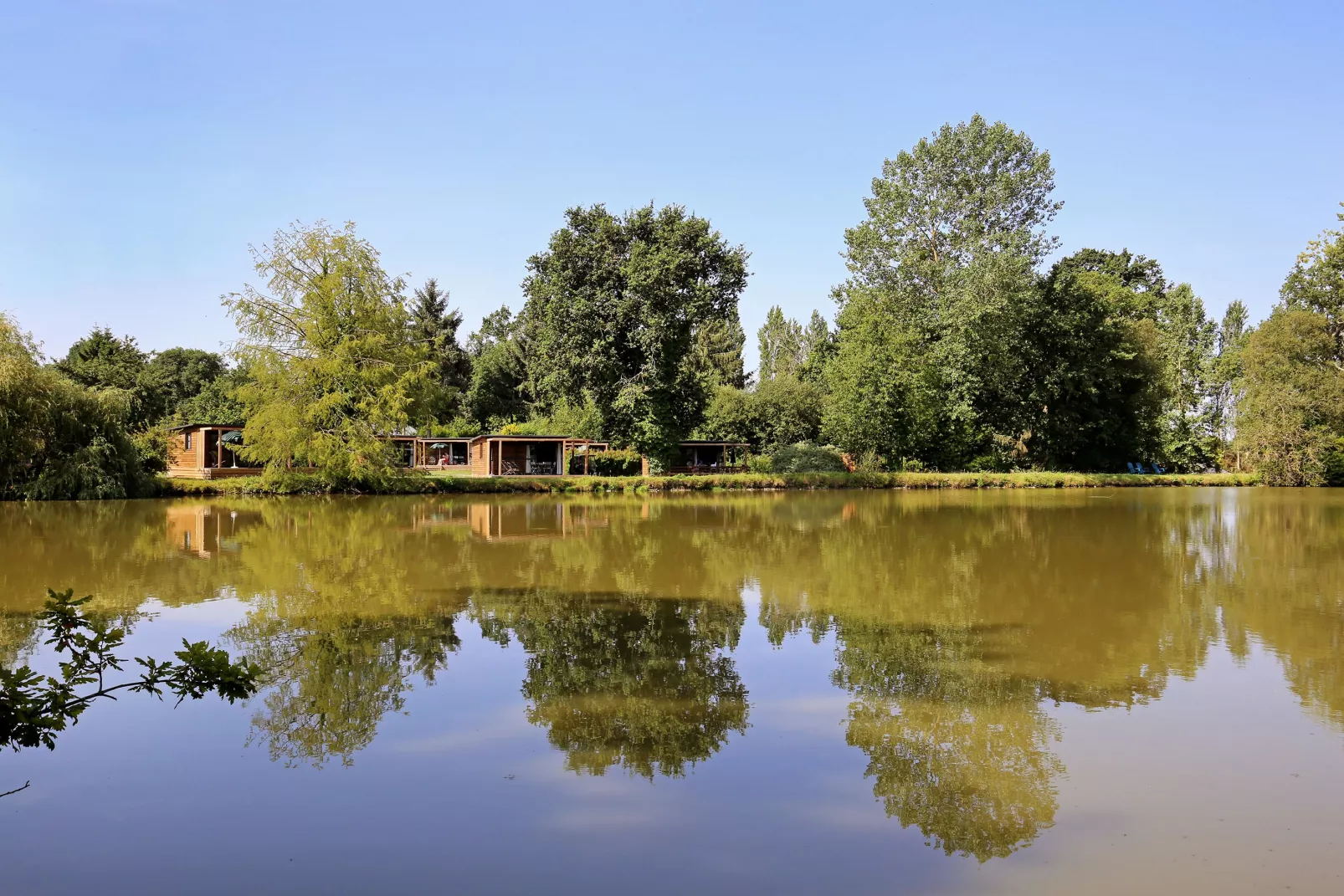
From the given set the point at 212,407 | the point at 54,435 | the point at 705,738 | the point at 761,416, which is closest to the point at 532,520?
the point at 54,435

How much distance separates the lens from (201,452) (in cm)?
4141

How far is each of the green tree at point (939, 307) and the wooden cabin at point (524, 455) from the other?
13.9 meters

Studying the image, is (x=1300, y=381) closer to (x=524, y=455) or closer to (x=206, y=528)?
(x=524, y=455)

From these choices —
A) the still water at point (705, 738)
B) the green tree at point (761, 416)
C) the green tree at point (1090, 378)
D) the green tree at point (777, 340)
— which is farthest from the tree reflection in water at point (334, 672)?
the green tree at point (777, 340)

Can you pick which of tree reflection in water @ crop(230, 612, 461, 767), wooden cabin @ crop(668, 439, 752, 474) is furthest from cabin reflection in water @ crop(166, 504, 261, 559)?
wooden cabin @ crop(668, 439, 752, 474)

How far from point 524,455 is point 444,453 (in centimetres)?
839

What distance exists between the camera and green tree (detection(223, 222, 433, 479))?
30.8 meters

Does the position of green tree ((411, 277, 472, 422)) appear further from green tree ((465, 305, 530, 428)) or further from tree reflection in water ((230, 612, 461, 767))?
tree reflection in water ((230, 612, 461, 767))

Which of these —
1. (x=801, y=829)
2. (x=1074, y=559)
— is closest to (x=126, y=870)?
(x=801, y=829)

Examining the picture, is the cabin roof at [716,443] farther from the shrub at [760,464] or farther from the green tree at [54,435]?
the green tree at [54,435]

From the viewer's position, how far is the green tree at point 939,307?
1679 inches

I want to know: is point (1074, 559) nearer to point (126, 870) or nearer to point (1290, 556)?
point (1290, 556)

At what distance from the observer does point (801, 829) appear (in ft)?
15.0

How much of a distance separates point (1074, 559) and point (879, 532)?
535 centimetres
